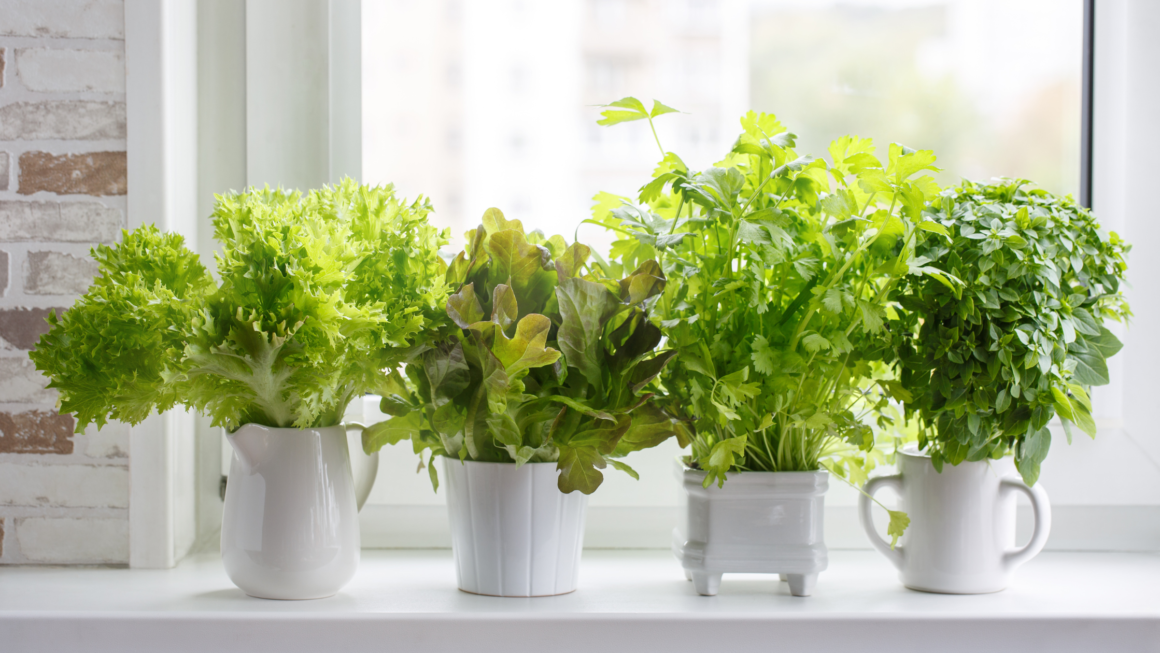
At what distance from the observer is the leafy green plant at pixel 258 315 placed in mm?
591

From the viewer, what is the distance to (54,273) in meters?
0.81

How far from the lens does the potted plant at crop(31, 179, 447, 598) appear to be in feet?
1.95

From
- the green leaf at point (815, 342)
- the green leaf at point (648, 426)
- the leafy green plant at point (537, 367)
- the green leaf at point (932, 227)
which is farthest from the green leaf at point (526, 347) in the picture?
the green leaf at point (932, 227)

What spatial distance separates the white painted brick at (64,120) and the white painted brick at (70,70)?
17mm

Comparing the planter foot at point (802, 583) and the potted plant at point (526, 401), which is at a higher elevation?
the potted plant at point (526, 401)

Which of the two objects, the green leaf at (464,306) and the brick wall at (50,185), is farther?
the brick wall at (50,185)

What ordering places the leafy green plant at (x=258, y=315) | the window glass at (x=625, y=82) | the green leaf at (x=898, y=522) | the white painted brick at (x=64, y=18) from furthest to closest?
the window glass at (x=625, y=82), the white painted brick at (x=64, y=18), the green leaf at (x=898, y=522), the leafy green plant at (x=258, y=315)

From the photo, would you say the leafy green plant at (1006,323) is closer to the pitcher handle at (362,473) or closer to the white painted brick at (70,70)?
the pitcher handle at (362,473)

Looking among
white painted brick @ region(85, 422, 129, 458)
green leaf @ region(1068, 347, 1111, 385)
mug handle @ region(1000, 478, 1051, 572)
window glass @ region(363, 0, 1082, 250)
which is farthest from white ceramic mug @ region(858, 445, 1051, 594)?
white painted brick @ region(85, 422, 129, 458)

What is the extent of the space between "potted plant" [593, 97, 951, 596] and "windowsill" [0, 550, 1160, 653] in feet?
0.22

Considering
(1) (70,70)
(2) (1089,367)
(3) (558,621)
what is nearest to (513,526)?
(3) (558,621)

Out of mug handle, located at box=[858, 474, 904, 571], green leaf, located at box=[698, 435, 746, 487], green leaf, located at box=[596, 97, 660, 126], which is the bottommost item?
mug handle, located at box=[858, 474, 904, 571]

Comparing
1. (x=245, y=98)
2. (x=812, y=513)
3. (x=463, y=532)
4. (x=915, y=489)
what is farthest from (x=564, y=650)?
(x=245, y=98)

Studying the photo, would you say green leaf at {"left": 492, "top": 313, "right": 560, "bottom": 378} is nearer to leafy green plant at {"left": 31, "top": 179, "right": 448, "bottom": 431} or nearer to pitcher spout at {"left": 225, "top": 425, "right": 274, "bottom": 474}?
leafy green plant at {"left": 31, "top": 179, "right": 448, "bottom": 431}
